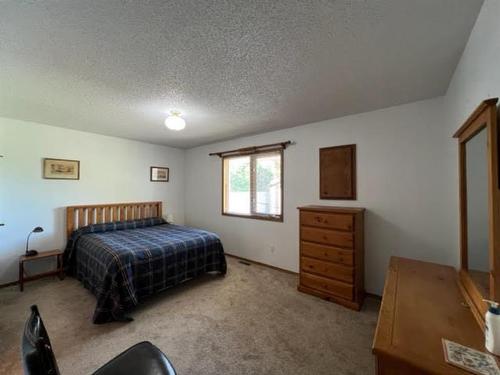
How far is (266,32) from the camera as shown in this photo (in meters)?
1.34

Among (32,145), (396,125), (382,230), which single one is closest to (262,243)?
(382,230)

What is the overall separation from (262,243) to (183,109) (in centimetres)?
248

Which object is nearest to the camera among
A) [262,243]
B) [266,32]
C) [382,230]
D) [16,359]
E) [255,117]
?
[266,32]

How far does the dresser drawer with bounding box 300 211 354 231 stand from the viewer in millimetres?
2410

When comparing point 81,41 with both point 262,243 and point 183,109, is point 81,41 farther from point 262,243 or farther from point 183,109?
point 262,243

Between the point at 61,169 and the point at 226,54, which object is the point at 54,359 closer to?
the point at 226,54

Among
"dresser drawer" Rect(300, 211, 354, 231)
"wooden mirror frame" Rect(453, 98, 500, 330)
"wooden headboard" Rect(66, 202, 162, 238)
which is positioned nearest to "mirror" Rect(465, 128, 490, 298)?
"wooden mirror frame" Rect(453, 98, 500, 330)

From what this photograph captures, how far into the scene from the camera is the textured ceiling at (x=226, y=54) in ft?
3.91

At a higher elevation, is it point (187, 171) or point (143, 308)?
point (187, 171)

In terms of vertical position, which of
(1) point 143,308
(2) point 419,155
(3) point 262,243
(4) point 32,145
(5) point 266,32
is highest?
(5) point 266,32

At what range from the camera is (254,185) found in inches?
155

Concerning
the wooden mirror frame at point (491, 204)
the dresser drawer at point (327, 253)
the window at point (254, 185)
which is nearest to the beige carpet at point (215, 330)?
the dresser drawer at point (327, 253)

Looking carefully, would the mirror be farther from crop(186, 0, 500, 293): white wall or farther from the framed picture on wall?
the framed picture on wall

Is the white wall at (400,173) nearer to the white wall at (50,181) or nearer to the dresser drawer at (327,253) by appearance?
the dresser drawer at (327,253)
